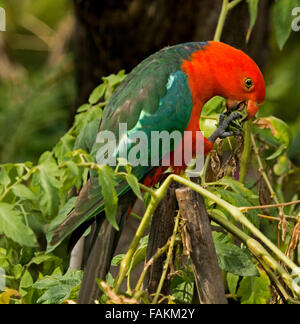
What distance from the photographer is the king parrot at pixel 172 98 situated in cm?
182

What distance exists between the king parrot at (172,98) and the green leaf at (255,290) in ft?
1.48

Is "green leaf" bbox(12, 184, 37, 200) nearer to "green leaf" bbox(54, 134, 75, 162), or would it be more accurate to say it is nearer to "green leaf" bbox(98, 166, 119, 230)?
"green leaf" bbox(98, 166, 119, 230)

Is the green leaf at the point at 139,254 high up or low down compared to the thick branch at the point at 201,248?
down

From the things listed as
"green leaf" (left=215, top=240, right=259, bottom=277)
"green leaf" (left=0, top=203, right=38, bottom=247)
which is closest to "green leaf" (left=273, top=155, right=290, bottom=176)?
"green leaf" (left=215, top=240, right=259, bottom=277)

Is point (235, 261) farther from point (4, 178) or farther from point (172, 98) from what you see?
point (4, 178)

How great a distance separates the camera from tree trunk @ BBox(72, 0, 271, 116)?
12.6ft

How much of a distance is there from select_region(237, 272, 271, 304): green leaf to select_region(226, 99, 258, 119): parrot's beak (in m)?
0.59

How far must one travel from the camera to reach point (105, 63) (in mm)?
4090

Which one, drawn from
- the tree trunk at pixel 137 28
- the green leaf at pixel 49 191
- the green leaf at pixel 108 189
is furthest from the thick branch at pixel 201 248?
the tree trunk at pixel 137 28

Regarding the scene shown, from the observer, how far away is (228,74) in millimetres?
2125

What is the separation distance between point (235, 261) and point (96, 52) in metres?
2.71

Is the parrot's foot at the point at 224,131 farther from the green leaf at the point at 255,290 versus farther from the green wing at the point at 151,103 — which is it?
the green leaf at the point at 255,290

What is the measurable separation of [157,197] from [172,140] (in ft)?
1.62

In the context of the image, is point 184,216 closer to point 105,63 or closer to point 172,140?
point 172,140
